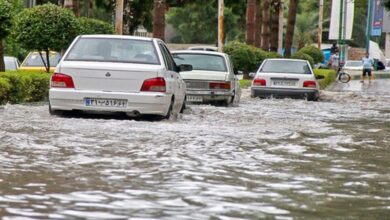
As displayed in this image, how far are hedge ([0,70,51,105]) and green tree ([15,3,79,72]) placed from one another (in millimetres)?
2415

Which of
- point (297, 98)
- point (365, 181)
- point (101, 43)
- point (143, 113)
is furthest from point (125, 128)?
point (297, 98)

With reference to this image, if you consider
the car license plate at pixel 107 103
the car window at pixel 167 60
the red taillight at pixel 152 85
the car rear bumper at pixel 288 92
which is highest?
the car window at pixel 167 60

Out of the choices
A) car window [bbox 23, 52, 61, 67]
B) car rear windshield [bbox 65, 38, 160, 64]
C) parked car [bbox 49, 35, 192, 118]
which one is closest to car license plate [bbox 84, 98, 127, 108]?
parked car [bbox 49, 35, 192, 118]

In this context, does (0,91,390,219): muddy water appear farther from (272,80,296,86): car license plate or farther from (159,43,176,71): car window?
(272,80,296,86): car license plate

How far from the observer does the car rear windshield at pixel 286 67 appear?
23.7 meters

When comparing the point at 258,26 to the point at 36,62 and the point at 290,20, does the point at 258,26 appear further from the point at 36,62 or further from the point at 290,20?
the point at 36,62

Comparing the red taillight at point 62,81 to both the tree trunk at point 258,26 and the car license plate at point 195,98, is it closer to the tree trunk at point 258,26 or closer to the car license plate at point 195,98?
the car license plate at point 195,98

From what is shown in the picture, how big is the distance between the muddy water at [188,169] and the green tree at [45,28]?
7.89 meters

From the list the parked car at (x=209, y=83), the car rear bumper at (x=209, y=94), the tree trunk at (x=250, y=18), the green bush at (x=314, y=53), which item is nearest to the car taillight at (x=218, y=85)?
the parked car at (x=209, y=83)

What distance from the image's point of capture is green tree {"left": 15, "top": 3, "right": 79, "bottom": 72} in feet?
71.2

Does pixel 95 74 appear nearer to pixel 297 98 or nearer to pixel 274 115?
pixel 274 115

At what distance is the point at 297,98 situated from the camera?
76.3 feet

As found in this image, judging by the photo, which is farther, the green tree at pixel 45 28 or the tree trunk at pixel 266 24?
the tree trunk at pixel 266 24

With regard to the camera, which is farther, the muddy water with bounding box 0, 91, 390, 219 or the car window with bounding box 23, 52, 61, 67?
the car window with bounding box 23, 52, 61, 67
